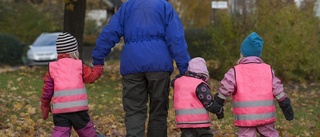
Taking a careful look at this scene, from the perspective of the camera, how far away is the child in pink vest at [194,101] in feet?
22.4

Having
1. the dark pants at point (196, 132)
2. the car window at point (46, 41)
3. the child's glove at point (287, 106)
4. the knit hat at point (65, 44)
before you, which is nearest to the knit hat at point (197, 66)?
the dark pants at point (196, 132)

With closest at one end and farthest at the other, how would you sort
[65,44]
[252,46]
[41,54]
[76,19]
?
[252,46], [65,44], [76,19], [41,54]

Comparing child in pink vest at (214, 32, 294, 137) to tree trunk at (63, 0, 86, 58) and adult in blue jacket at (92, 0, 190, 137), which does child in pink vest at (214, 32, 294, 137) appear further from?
tree trunk at (63, 0, 86, 58)

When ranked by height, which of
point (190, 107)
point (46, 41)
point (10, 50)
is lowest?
point (10, 50)

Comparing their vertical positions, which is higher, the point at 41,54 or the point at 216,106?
the point at 216,106

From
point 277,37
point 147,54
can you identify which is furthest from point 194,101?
point 277,37

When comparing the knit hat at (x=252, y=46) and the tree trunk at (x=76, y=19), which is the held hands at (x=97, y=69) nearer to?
the knit hat at (x=252, y=46)

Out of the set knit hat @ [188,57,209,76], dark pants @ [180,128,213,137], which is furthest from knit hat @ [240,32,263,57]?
dark pants @ [180,128,213,137]

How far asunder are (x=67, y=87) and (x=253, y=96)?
1762 millimetres

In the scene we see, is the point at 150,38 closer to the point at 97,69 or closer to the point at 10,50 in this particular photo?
the point at 97,69

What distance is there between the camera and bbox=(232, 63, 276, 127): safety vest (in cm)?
674

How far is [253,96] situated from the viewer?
22.1 ft

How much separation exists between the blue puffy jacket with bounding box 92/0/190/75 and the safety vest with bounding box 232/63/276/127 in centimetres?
56

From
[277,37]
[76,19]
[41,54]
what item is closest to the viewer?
[277,37]
